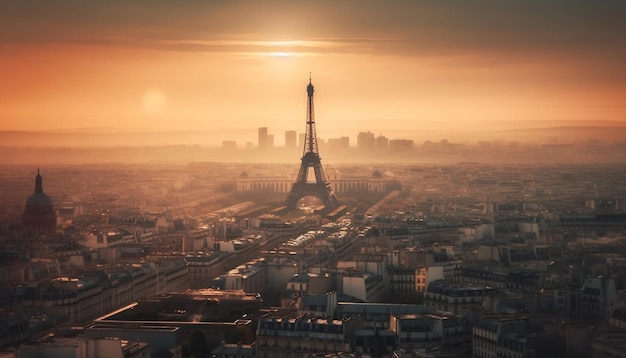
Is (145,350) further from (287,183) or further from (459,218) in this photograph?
(287,183)

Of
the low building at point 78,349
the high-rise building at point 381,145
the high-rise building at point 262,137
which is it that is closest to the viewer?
the low building at point 78,349

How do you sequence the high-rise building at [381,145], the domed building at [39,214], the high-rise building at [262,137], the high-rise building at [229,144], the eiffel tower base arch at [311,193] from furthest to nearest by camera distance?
the high-rise building at [381,145] < the high-rise building at [229,144] < the high-rise building at [262,137] < the eiffel tower base arch at [311,193] < the domed building at [39,214]

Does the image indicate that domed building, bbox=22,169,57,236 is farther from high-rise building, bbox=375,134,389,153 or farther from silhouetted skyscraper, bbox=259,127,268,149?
high-rise building, bbox=375,134,389,153

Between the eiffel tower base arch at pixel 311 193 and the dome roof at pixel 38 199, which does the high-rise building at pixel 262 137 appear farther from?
the dome roof at pixel 38 199

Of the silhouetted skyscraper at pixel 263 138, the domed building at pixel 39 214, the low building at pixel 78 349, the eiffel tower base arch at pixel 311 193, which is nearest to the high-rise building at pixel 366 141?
the silhouetted skyscraper at pixel 263 138

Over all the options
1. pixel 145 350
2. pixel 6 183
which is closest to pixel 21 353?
pixel 145 350

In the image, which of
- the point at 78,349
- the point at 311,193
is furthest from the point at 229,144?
the point at 78,349

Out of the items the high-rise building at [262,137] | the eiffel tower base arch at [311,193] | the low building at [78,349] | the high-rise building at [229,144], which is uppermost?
the high-rise building at [262,137]
